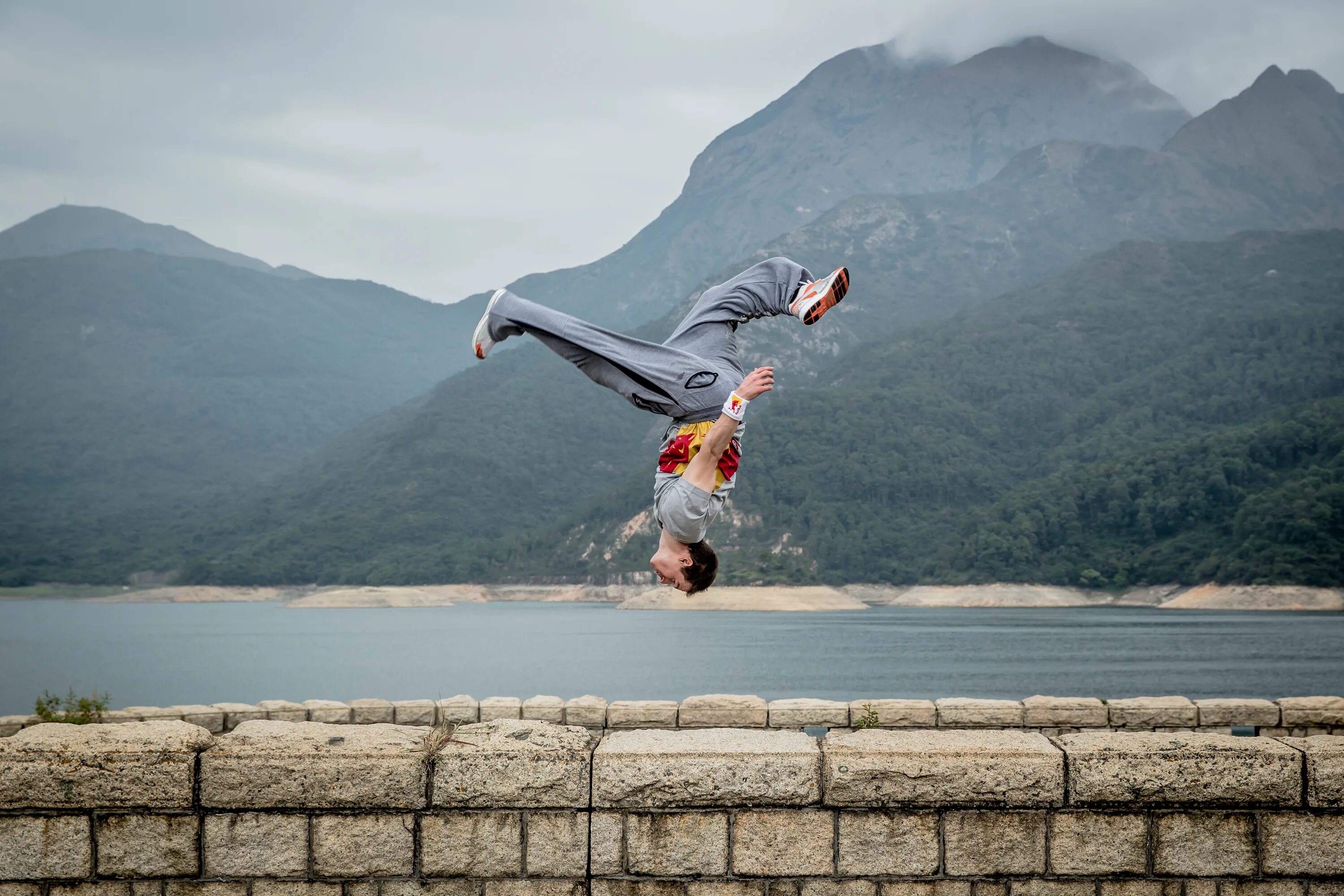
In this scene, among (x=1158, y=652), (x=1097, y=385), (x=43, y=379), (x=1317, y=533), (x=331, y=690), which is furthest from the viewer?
(x=43, y=379)

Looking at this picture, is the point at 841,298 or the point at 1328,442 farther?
the point at 1328,442

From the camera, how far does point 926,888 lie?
16.7ft

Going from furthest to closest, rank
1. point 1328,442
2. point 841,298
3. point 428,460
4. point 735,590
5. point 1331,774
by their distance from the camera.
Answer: point 428,460, point 735,590, point 1328,442, point 841,298, point 1331,774

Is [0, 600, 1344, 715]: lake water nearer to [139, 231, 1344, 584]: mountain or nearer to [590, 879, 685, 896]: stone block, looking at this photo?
[139, 231, 1344, 584]: mountain

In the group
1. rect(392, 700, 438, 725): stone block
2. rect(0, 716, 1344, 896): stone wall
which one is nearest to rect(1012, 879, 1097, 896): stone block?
rect(0, 716, 1344, 896): stone wall

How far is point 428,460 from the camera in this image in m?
144

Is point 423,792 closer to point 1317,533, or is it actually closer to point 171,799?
point 171,799

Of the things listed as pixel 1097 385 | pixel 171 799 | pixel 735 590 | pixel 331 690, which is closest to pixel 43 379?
pixel 735 590

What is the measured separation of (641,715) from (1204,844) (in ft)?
31.6

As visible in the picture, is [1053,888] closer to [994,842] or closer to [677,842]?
[994,842]

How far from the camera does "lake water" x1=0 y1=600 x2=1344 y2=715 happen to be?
46031mm

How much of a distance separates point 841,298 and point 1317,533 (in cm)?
8663

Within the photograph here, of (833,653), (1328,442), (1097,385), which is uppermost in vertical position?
(1097,385)

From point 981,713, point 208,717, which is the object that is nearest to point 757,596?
→ point 981,713
